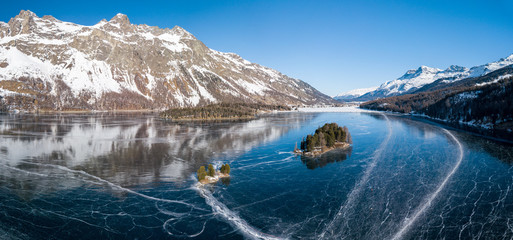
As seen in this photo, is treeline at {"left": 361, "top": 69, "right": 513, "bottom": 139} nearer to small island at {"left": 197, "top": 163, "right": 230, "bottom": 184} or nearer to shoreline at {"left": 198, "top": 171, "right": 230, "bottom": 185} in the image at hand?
small island at {"left": 197, "top": 163, "right": 230, "bottom": 184}

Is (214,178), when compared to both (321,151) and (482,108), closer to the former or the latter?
(321,151)

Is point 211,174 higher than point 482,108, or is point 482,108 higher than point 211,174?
point 482,108

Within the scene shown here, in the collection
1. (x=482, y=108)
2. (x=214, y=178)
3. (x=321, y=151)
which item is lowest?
(x=214, y=178)

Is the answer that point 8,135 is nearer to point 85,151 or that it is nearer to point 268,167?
point 85,151

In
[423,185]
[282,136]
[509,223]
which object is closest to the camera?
[509,223]

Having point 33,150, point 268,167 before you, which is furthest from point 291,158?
point 33,150

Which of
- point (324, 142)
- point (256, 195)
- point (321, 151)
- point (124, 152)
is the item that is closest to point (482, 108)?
point (324, 142)
